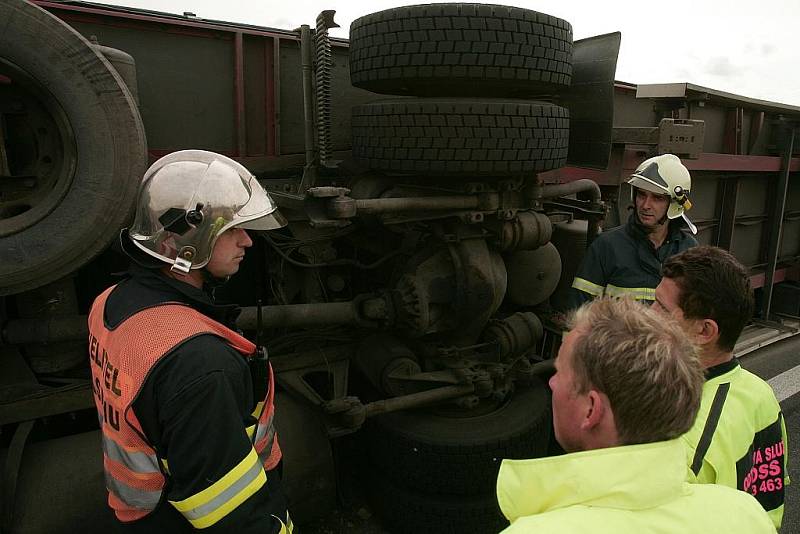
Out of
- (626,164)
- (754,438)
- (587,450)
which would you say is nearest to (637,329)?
(587,450)

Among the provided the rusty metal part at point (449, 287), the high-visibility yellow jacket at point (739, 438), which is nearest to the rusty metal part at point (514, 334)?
the rusty metal part at point (449, 287)

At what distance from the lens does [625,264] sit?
3.01 meters

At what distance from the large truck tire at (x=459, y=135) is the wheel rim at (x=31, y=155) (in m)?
1.33

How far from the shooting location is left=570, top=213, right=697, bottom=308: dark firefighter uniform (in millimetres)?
2992

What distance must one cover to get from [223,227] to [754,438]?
4.95ft

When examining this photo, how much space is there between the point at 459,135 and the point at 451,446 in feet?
5.04

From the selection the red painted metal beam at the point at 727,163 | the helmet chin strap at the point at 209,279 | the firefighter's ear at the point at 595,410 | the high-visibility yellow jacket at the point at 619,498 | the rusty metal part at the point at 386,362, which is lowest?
the rusty metal part at the point at 386,362

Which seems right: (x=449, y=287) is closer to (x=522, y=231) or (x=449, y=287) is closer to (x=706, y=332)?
(x=522, y=231)

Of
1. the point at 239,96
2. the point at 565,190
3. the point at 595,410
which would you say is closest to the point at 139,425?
the point at 595,410

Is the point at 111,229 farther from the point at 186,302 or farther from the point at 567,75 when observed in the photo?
the point at 567,75

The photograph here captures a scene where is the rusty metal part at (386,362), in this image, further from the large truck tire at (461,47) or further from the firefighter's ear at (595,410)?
the firefighter's ear at (595,410)

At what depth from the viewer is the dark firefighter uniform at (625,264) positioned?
299 cm

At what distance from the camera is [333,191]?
106 inches

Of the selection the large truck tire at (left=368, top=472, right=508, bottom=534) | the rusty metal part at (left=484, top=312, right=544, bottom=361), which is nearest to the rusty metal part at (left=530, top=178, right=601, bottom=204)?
the rusty metal part at (left=484, top=312, right=544, bottom=361)
